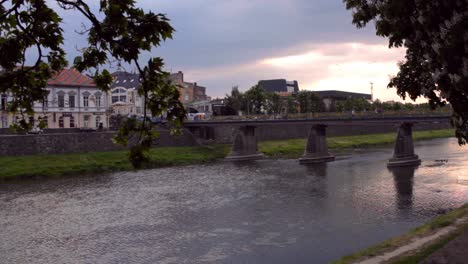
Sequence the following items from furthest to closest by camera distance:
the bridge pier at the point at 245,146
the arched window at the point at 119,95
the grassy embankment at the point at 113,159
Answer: the arched window at the point at 119,95 < the bridge pier at the point at 245,146 < the grassy embankment at the point at 113,159

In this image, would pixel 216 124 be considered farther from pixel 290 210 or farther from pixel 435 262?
pixel 435 262

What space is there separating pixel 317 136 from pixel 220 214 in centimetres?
3989

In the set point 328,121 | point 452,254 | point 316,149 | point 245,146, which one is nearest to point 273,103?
point 245,146

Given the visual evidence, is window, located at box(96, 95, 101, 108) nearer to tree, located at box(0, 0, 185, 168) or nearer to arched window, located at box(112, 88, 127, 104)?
arched window, located at box(112, 88, 127, 104)

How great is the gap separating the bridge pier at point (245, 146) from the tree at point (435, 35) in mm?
55734

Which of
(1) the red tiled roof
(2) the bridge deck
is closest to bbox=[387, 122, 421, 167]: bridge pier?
(2) the bridge deck

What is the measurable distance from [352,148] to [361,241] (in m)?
67.6

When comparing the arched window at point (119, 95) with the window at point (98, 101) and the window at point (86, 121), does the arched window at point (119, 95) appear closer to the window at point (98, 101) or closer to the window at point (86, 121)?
the window at point (98, 101)

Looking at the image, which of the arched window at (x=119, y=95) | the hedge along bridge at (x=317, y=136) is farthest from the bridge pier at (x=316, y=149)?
the arched window at (x=119, y=95)

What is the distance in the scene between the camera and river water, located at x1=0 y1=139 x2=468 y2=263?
2264 centimetres

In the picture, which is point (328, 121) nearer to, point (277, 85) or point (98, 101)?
point (98, 101)

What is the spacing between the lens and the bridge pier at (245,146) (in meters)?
73.6

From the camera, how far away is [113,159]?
64.1m

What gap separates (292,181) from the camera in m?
46.1
